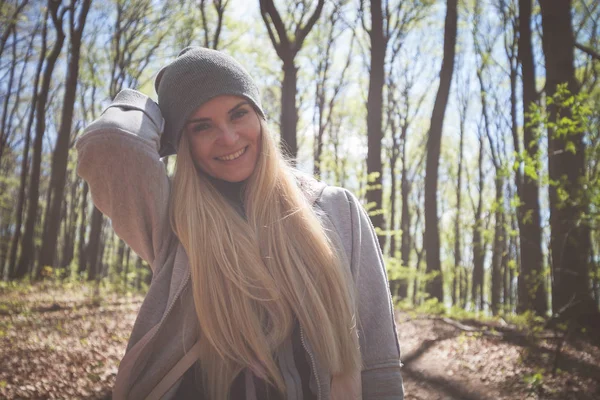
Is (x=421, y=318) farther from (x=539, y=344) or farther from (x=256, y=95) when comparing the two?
(x=256, y=95)

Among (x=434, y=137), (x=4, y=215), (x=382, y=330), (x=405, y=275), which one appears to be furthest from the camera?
(x=4, y=215)

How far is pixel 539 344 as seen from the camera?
5.30 m

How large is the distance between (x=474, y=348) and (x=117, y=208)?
20.1ft

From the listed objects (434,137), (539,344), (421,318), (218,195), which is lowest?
(421,318)

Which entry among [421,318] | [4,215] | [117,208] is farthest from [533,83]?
[4,215]

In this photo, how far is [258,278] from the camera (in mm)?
1725

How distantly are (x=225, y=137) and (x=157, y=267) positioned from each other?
726mm

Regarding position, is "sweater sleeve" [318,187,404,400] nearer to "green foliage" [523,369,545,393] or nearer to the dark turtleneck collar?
the dark turtleneck collar

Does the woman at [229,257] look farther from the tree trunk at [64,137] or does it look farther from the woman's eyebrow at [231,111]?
the tree trunk at [64,137]

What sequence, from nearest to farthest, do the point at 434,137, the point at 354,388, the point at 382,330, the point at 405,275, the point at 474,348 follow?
the point at 354,388 < the point at 382,330 < the point at 474,348 < the point at 405,275 < the point at 434,137

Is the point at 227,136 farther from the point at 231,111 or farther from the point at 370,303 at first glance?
the point at 370,303

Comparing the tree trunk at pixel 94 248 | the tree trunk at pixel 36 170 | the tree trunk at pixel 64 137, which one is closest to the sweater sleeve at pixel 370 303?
the tree trunk at pixel 64 137

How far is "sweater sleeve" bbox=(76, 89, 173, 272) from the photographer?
1.62 meters

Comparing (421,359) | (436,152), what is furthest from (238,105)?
(436,152)
